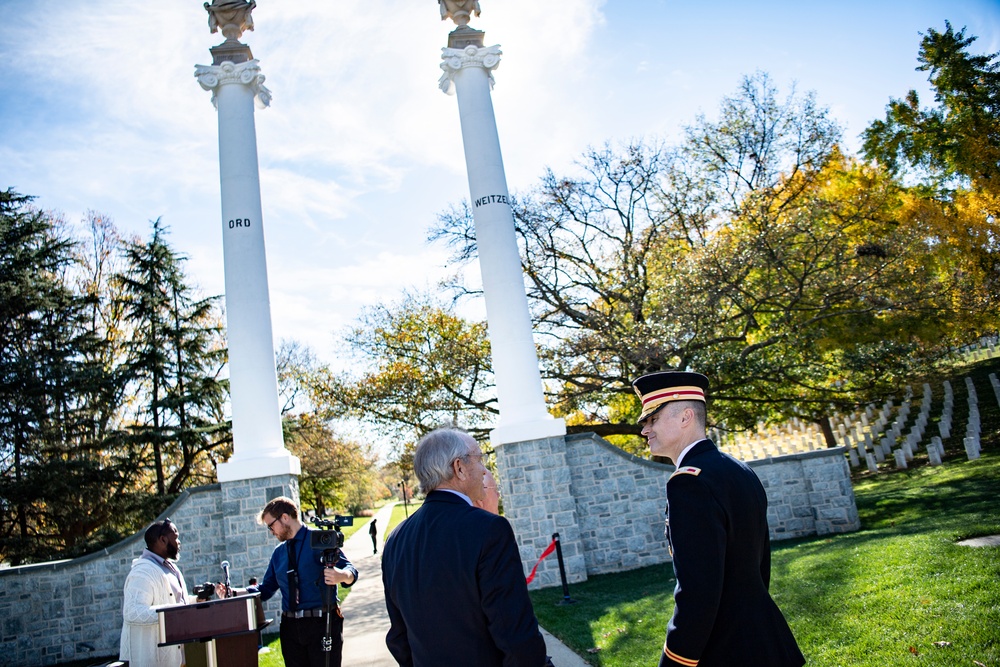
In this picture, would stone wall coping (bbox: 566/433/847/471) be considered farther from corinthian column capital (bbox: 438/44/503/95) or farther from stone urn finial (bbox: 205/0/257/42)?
stone urn finial (bbox: 205/0/257/42)

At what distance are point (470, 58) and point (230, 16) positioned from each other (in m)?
4.51

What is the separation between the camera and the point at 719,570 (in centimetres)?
267

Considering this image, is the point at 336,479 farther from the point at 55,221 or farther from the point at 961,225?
the point at 961,225

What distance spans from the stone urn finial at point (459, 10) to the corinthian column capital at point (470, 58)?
2.39ft

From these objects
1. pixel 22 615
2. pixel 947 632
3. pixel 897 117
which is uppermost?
pixel 897 117

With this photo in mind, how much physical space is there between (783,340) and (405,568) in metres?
16.8

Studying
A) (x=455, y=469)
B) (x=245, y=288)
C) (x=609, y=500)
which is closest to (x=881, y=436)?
(x=609, y=500)

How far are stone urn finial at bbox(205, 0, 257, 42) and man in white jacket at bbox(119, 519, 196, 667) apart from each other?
10.6 m

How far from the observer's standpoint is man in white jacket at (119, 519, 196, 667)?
518cm

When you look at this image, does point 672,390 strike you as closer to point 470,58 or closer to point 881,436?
point 470,58

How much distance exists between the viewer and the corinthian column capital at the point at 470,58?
515 inches

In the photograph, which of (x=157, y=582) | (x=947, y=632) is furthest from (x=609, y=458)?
(x=157, y=582)

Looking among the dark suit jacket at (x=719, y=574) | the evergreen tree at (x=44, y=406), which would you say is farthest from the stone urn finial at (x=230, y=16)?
the dark suit jacket at (x=719, y=574)

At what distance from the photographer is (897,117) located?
23797 millimetres
